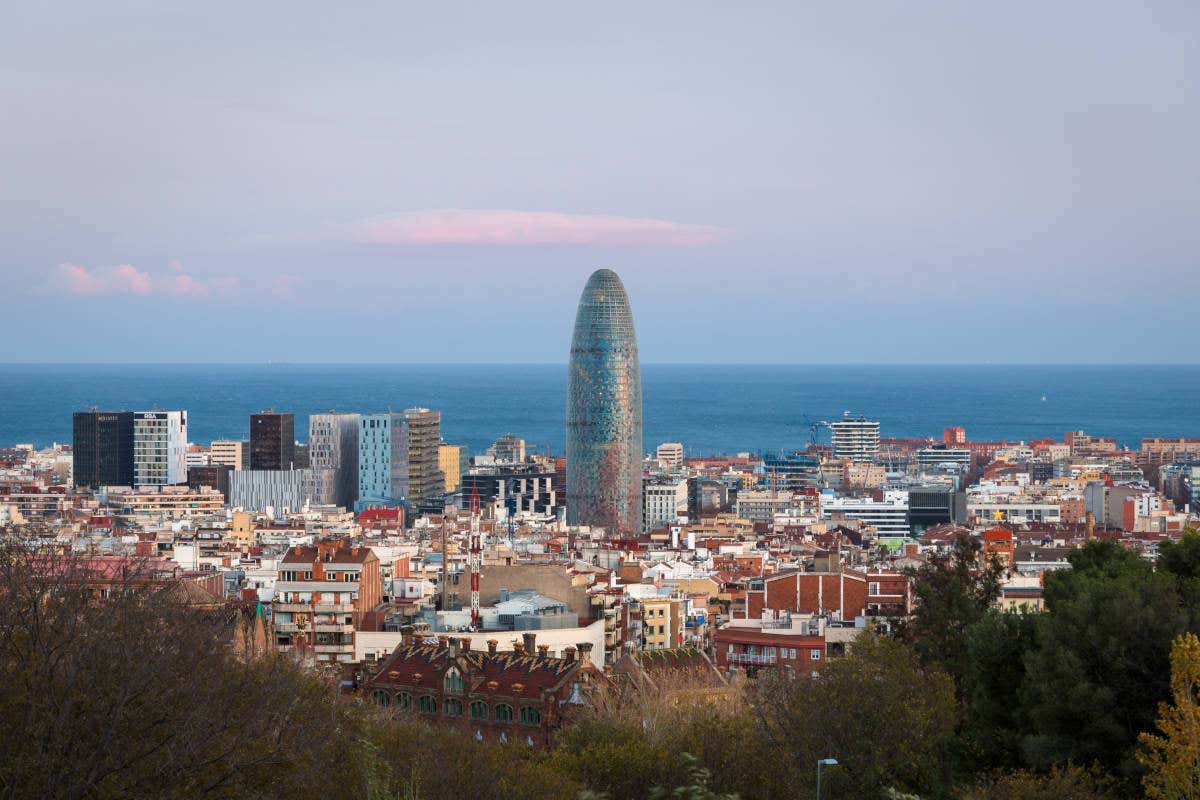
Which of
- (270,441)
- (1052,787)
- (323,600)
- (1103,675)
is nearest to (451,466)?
(270,441)

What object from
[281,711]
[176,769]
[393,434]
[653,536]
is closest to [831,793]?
[281,711]

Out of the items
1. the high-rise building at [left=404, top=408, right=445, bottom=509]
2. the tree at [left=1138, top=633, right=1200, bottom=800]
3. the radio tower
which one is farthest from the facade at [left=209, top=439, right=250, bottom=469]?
the tree at [left=1138, top=633, right=1200, bottom=800]

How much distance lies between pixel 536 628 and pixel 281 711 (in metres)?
22.8

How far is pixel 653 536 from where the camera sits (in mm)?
79688

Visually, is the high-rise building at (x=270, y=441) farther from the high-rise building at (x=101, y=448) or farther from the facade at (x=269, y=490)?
the facade at (x=269, y=490)

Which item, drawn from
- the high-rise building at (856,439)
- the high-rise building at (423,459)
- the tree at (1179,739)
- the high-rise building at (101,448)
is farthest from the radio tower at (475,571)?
the high-rise building at (856,439)

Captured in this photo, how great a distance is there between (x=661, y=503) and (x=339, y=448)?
65.3 feet

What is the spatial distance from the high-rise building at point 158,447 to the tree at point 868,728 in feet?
318

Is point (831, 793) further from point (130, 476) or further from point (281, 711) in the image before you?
point (130, 476)

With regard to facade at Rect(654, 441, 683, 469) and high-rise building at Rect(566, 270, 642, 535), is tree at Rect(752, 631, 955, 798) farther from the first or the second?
facade at Rect(654, 441, 683, 469)

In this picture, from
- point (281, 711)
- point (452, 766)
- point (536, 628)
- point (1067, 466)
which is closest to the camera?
point (281, 711)

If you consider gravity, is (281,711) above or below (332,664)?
above

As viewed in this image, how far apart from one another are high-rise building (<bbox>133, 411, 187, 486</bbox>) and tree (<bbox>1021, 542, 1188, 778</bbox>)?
98844mm

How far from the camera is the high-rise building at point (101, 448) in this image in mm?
116887
